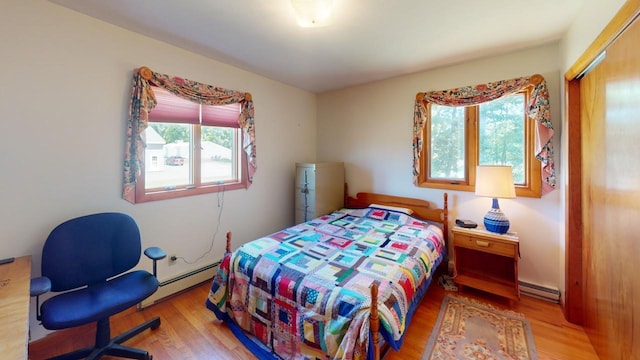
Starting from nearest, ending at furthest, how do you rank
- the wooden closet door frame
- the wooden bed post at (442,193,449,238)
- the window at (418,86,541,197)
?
the wooden closet door frame, the window at (418,86,541,197), the wooden bed post at (442,193,449,238)

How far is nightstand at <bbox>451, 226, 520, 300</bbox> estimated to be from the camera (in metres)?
2.34

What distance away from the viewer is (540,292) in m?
2.48

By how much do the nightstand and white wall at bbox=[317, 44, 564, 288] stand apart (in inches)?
8.5

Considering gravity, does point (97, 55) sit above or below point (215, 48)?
below

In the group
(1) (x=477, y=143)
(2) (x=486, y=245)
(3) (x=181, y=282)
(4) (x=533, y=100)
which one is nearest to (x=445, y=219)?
(2) (x=486, y=245)

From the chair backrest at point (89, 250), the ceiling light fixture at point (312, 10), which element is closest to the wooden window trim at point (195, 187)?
the chair backrest at point (89, 250)

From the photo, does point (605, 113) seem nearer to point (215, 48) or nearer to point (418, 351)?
point (418, 351)

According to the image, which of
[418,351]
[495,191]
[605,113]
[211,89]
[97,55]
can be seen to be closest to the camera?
[605,113]

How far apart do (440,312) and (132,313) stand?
2.78 metres

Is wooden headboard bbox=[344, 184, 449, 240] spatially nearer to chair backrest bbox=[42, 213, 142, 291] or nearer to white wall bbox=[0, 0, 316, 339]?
white wall bbox=[0, 0, 316, 339]

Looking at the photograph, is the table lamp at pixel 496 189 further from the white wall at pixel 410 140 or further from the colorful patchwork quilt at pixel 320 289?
the colorful patchwork quilt at pixel 320 289

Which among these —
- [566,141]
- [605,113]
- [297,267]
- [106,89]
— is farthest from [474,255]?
[106,89]

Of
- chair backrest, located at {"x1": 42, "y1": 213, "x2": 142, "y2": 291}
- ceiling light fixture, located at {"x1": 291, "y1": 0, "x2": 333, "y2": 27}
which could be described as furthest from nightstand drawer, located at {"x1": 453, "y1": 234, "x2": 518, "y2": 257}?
chair backrest, located at {"x1": 42, "y1": 213, "x2": 142, "y2": 291}

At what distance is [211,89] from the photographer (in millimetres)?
2652
